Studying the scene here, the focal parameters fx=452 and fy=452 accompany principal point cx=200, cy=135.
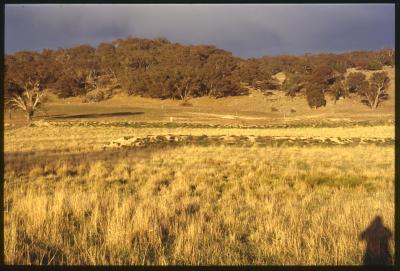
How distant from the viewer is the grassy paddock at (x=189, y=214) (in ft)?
20.2

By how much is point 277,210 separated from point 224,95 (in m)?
71.4

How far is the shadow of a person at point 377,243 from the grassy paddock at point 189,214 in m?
0.13

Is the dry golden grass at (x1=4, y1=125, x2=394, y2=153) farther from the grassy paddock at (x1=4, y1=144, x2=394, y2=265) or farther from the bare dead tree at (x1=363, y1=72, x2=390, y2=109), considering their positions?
the bare dead tree at (x1=363, y1=72, x2=390, y2=109)

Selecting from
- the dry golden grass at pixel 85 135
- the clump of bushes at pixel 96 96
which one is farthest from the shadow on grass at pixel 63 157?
the clump of bushes at pixel 96 96

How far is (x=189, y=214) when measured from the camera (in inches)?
333

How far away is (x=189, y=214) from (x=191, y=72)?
2729 inches

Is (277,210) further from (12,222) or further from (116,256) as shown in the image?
(12,222)

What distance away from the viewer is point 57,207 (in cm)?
811

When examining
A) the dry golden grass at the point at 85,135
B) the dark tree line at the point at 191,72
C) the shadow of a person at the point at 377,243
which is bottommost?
the dry golden grass at the point at 85,135

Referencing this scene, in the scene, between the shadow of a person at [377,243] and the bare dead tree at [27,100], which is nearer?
the shadow of a person at [377,243]

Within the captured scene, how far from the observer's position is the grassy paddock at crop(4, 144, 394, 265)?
6156 millimetres

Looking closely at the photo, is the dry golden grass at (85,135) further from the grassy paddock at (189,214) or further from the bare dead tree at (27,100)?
the grassy paddock at (189,214)

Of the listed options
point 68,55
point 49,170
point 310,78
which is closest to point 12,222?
point 49,170

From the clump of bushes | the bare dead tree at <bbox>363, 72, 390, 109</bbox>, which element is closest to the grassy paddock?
the bare dead tree at <bbox>363, 72, 390, 109</bbox>
